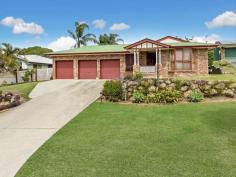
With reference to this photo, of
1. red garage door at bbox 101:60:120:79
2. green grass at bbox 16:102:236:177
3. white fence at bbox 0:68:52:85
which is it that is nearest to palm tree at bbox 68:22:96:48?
white fence at bbox 0:68:52:85

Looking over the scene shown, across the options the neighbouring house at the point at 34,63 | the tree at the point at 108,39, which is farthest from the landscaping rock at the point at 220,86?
the tree at the point at 108,39

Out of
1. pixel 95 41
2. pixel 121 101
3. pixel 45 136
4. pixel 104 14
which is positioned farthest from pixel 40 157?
pixel 95 41

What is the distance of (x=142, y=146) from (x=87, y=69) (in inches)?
823

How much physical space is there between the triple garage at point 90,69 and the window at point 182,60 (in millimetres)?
5583

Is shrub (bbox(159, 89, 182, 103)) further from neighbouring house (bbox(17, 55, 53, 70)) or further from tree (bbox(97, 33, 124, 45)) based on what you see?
tree (bbox(97, 33, 124, 45))

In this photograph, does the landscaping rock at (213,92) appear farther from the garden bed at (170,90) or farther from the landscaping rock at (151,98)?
the landscaping rock at (151,98)

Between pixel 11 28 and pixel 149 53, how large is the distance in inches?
1013

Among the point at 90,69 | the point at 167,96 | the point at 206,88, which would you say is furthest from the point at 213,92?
the point at 90,69

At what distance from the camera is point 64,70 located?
28.1 meters

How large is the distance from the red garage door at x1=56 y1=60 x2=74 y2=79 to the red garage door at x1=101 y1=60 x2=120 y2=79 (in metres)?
3.34

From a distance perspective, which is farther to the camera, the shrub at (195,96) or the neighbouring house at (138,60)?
the neighbouring house at (138,60)

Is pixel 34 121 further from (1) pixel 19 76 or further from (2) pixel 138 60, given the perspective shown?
(1) pixel 19 76

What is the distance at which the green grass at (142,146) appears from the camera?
5.70 metres

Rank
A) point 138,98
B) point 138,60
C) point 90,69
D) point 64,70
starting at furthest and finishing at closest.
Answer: point 64,70, point 90,69, point 138,60, point 138,98
